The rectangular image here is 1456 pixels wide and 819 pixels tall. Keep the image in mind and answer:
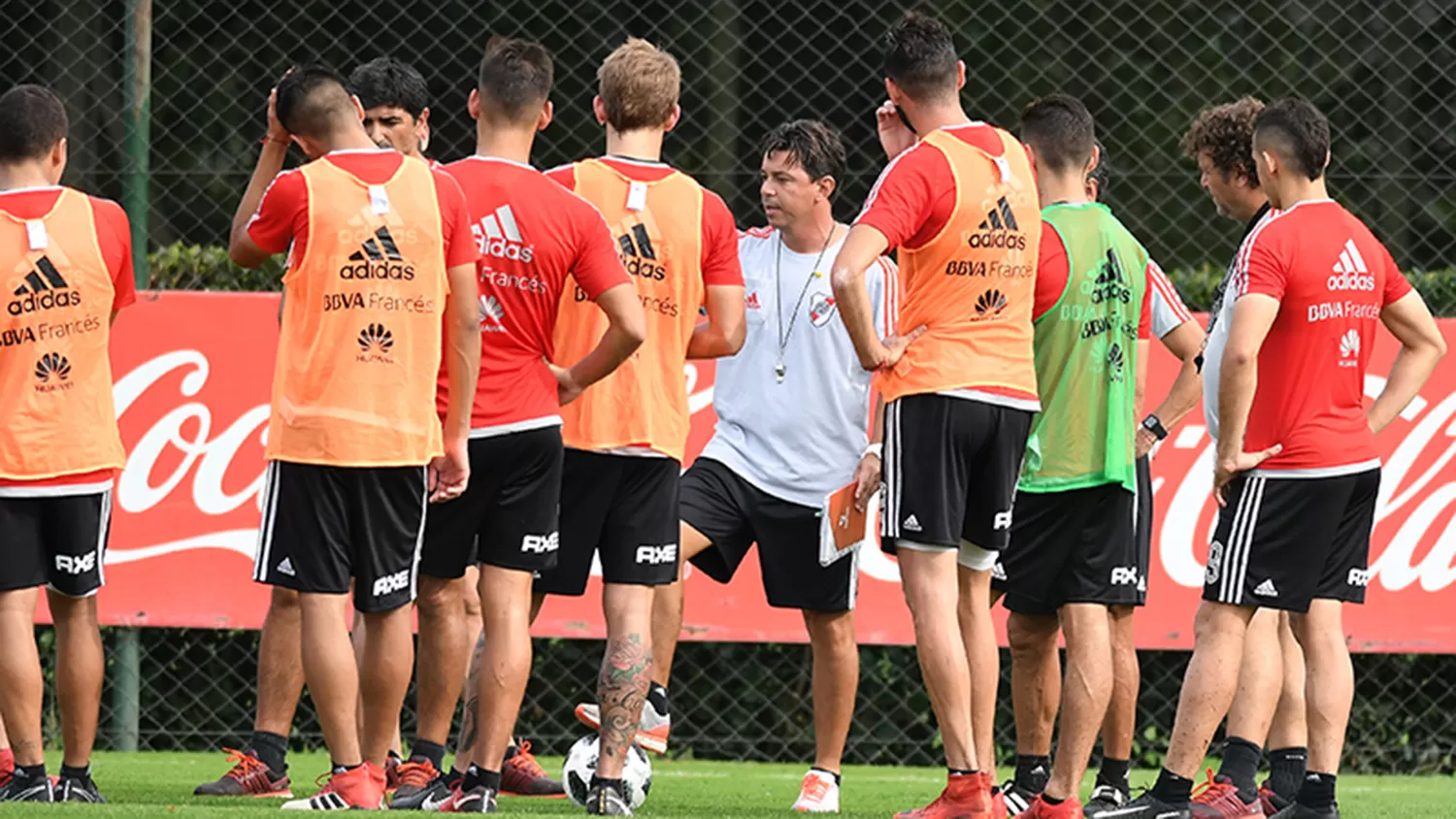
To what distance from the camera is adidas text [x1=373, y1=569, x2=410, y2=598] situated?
17.5 ft

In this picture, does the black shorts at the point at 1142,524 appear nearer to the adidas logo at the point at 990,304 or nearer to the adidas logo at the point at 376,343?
the adidas logo at the point at 990,304

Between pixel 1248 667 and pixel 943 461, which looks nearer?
pixel 943 461

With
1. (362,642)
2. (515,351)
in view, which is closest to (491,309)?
(515,351)

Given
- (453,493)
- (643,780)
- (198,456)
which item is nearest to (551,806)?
(643,780)

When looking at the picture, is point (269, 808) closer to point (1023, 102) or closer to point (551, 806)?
point (551, 806)

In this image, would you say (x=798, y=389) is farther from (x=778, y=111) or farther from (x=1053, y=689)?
(x=778, y=111)

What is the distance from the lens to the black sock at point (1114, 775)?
6.11 metres

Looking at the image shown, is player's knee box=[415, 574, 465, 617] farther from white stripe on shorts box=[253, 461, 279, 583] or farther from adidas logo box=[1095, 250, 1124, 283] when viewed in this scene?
adidas logo box=[1095, 250, 1124, 283]

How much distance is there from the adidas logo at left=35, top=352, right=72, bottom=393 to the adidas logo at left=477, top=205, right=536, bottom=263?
122 centimetres

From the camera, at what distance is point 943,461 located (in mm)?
5477

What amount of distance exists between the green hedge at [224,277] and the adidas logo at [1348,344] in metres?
3.07

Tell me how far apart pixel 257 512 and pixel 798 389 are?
2413 mm

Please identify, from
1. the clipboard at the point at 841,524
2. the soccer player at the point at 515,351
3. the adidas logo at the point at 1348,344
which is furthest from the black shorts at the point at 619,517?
the adidas logo at the point at 1348,344

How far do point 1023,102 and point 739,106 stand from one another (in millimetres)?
1280
